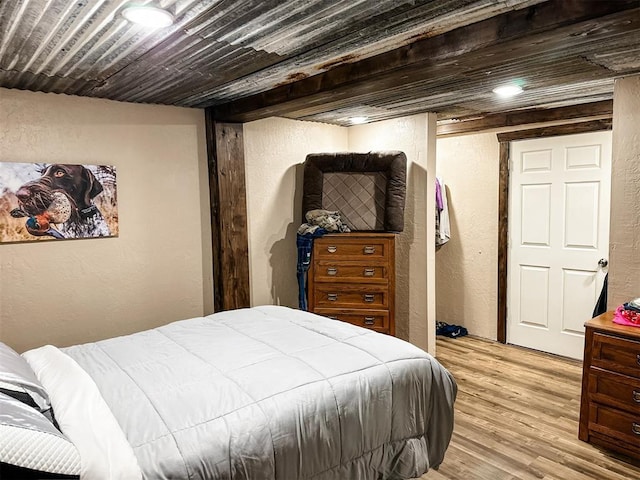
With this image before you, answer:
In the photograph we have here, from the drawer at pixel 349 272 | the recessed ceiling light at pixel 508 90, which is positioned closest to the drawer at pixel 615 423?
the drawer at pixel 349 272

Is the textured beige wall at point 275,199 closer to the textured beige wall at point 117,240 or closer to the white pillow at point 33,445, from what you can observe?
the textured beige wall at point 117,240

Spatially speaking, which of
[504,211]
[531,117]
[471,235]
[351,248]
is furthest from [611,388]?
[531,117]

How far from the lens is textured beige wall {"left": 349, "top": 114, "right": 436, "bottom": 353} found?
3.86 meters

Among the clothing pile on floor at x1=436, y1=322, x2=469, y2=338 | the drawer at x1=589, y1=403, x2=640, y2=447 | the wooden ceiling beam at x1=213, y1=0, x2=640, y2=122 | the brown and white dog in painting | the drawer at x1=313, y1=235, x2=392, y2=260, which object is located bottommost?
the clothing pile on floor at x1=436, y1=322, x2=469, y2=338

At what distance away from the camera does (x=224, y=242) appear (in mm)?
3656

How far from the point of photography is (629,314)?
2.55 meters

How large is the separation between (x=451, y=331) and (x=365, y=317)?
1.46m

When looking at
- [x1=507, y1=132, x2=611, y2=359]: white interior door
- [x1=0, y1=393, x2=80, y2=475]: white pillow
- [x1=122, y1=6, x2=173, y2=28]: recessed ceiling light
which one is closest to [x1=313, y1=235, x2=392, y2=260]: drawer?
[x1=507, y1=132, x2=611, y2=359]: white interior door

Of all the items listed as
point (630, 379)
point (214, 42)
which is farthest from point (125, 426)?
point (630, 379)

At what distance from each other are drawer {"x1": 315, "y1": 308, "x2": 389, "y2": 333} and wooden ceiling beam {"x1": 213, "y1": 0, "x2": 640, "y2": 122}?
1.71m

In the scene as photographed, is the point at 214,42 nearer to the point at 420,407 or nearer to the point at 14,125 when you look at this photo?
the point at 14,125

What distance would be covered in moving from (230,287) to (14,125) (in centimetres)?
186

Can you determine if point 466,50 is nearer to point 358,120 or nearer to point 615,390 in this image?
point 615,390

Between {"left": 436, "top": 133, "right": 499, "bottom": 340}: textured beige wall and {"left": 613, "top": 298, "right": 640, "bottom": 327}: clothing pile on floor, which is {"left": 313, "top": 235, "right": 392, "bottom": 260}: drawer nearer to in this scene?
{"left": 436, "top": 133, "right": 499, "bottom": 340}: textured beige wall
